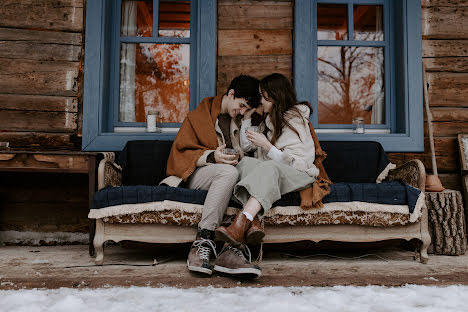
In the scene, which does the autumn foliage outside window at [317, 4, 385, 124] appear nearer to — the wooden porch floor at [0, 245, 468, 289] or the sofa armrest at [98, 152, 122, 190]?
the wooden porch floor at [0, 245, 468, 289]

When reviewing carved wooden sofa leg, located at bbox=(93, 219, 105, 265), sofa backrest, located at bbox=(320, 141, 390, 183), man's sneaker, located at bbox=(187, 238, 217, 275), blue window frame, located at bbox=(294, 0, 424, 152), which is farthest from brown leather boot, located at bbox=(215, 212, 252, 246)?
blue window frame, located at bbox=(294, 0, 424, 152)

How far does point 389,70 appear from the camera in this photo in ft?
12.3

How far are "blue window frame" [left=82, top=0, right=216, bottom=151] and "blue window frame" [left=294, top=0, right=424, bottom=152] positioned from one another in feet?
2.61

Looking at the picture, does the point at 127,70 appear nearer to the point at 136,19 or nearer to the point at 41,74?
the point at 136,19

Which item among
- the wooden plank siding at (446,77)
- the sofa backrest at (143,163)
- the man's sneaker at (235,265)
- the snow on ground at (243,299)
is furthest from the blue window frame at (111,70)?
the wooden plank siding at (446,77)

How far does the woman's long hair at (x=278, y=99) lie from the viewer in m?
2.59


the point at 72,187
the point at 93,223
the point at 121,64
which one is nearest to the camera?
the point at 93,223

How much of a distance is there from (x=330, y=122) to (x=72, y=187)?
96.2 inches

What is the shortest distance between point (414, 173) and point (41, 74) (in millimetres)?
3160

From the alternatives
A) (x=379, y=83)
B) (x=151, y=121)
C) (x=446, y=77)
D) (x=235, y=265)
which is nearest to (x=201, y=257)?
(x=235, y=265)

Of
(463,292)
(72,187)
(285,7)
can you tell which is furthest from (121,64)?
(463,292)

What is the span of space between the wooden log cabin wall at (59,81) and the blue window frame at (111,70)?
0.36ft

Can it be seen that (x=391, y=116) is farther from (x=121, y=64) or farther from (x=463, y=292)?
(x=121, y=64)

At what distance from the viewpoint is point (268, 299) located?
164 cm
